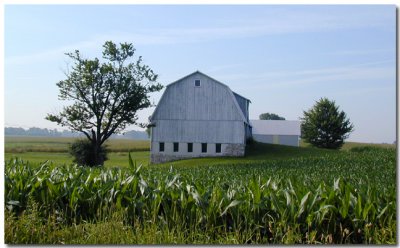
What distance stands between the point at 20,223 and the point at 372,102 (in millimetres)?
3563

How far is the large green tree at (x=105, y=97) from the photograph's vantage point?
957 centimetres

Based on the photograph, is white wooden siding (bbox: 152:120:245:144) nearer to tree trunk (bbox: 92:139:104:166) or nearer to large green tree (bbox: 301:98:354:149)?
tree trunk (bbox: 92:139:104:166)

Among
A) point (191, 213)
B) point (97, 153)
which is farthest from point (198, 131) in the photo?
point (191, 213)

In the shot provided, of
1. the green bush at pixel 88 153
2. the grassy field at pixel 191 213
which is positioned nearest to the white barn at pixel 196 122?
the green bush at pixel 88 153

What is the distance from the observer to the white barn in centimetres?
895

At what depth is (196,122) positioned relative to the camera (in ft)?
38.3

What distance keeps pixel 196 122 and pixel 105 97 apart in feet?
8.06

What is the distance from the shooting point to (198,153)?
1208 centimetres

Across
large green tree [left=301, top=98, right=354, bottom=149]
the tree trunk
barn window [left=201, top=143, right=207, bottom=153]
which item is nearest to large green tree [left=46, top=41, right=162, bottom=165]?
the tree trunk

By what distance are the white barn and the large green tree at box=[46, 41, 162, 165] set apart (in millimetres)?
549

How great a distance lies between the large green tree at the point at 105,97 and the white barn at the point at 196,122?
549mm

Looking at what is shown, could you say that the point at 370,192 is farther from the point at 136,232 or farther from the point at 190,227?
the point at 136,232

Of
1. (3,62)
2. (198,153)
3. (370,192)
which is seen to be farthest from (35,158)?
(198,153)

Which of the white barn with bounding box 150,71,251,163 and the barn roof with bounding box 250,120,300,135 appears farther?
the white barn with bounding box 150,71,251,163
